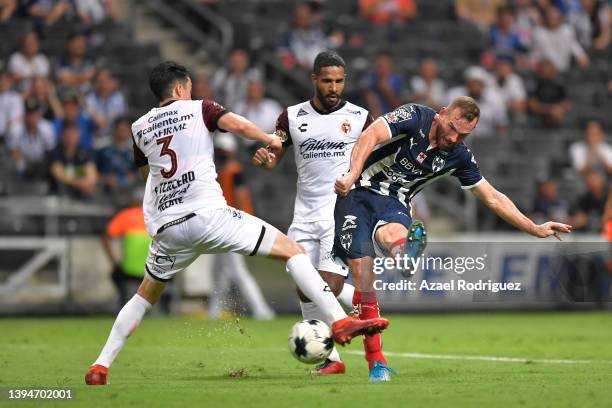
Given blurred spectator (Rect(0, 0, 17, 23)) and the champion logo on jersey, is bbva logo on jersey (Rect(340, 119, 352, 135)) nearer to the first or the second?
the champion logo on jersey

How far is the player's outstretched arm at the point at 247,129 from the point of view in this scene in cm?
894

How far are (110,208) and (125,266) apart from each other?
1.01m

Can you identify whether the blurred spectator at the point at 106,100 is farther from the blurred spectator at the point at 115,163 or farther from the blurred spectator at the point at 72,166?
the blurred spectator at the point at 72,166

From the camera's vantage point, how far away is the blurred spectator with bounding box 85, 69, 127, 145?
63.8 ft

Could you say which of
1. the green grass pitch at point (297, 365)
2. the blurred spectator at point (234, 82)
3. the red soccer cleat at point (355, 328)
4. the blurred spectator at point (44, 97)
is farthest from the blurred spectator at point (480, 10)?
the red soccer cleat at point (355, 328)

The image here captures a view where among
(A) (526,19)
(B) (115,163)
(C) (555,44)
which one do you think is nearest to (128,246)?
(B) (115,163)

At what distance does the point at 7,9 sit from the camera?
813 inches

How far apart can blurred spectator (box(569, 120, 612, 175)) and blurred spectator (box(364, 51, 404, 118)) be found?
3204 mm

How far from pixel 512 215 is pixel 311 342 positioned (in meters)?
2.01

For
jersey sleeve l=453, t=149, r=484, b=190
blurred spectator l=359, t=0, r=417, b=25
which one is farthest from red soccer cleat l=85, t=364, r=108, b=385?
blurred spectator l=359, t=0, r=417, b=25

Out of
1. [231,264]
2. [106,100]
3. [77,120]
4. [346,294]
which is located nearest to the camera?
[346,294]

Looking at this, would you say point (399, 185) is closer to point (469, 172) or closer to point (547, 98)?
point (469, 172)

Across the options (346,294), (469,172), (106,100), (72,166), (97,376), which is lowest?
(97,376)

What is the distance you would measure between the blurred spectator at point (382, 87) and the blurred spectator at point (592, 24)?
5.32 m
